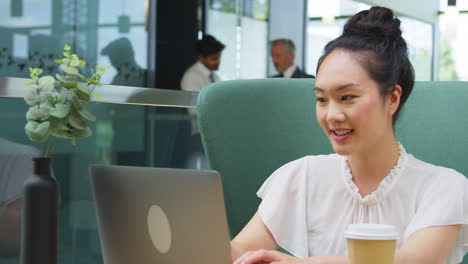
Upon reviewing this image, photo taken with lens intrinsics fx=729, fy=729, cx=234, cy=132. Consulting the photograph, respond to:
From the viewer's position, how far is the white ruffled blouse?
1.39m

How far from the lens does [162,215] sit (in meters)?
0.93

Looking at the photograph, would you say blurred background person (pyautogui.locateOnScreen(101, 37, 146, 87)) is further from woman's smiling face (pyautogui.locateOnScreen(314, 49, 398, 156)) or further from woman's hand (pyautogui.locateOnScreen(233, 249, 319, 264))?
woman's hand (pyautogui.locateOnScreen(233, 249, 319, 264))

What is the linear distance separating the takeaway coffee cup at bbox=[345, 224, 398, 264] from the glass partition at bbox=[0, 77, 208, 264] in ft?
5.20

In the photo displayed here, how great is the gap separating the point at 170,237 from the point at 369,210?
666 millimetres

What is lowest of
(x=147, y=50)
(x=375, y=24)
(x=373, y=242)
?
(x=373, y=242)

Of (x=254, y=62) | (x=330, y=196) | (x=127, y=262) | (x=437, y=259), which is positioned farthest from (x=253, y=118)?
(x=254, y=62)

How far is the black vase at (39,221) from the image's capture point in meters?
1.17

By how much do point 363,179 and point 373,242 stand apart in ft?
2.37

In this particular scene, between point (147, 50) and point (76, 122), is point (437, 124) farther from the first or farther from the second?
point (147, 50)

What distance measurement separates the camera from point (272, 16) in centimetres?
816

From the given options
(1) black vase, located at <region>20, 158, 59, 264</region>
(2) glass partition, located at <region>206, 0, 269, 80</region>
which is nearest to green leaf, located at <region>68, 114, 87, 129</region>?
(1) black vase, located at <region>20, 158, 59, 264</region>

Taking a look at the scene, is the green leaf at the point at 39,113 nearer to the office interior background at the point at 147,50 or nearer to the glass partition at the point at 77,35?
the office interior background at the point at 147,50

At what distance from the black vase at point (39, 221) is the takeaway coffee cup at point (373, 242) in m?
0.57

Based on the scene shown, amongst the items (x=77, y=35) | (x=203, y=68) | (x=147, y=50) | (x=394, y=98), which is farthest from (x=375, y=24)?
(x=147, y=50)
